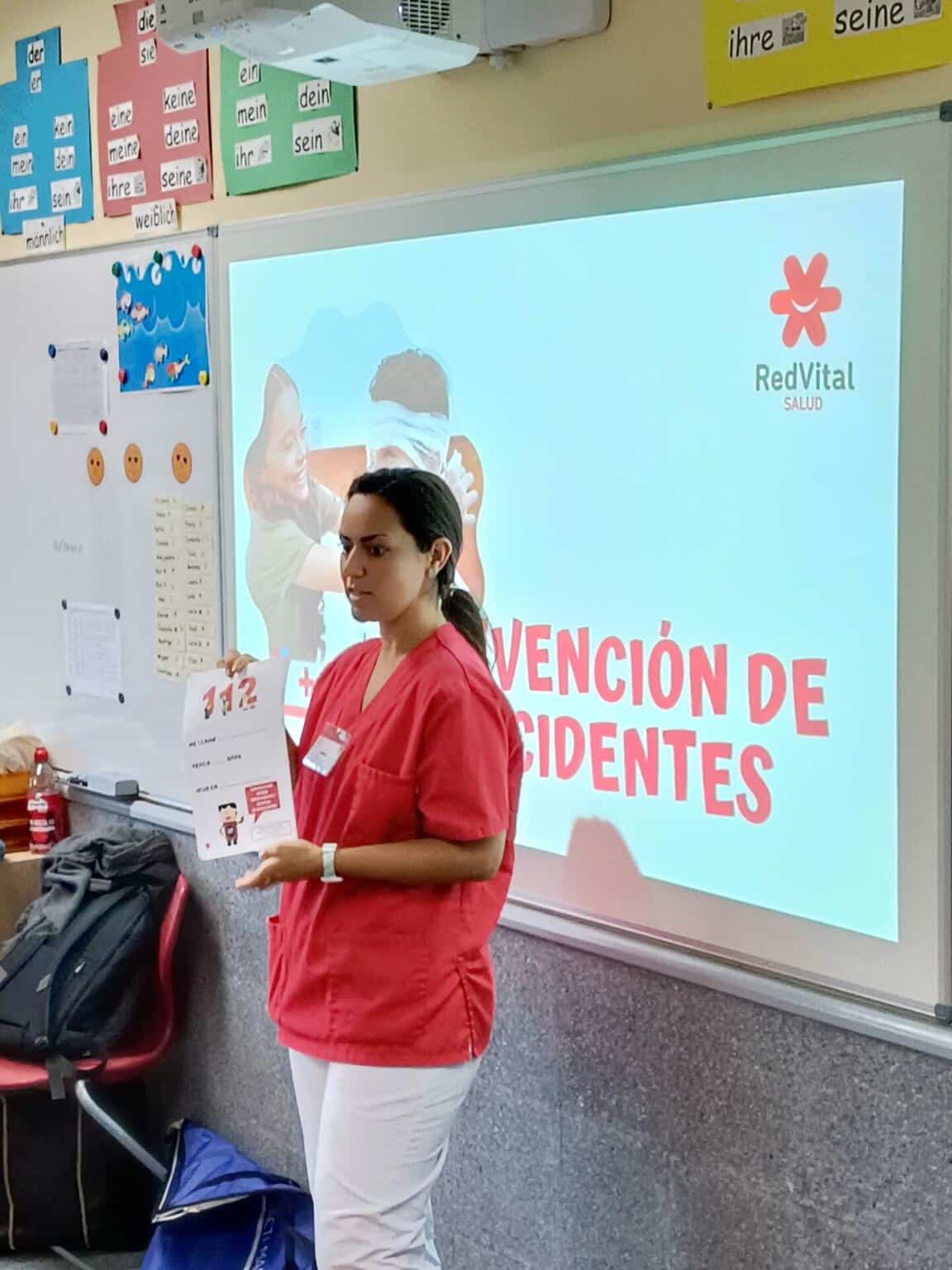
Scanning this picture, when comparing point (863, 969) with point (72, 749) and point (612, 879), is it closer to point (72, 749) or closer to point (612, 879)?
point (612, 879)

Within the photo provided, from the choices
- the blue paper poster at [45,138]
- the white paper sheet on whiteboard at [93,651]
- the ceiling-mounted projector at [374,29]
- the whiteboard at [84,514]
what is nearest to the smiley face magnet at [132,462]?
the whiteboard at [84,514]

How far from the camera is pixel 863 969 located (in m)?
1.91

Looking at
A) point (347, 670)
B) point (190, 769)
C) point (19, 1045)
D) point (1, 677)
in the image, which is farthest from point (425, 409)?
point (1, 677)

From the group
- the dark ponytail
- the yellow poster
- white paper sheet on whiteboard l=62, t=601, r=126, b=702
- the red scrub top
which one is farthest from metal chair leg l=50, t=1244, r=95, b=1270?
the yellow poster

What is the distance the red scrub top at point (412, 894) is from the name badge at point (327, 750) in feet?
0.04

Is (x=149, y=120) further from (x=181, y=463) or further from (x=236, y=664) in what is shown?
(x=236, y=664)

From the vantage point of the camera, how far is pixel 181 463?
3020 millimetres

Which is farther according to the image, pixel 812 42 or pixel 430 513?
pixel 430 513

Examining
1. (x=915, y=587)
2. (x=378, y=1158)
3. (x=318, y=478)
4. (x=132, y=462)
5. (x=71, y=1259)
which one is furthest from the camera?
(x=132, y=462)

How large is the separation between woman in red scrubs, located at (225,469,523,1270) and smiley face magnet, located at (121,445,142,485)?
1.26 meters

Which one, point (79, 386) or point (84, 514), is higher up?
point (79, 386)

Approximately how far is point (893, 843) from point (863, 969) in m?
0.17

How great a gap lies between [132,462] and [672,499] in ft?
4.87

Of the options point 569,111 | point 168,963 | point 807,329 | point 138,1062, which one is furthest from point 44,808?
point 807,329
